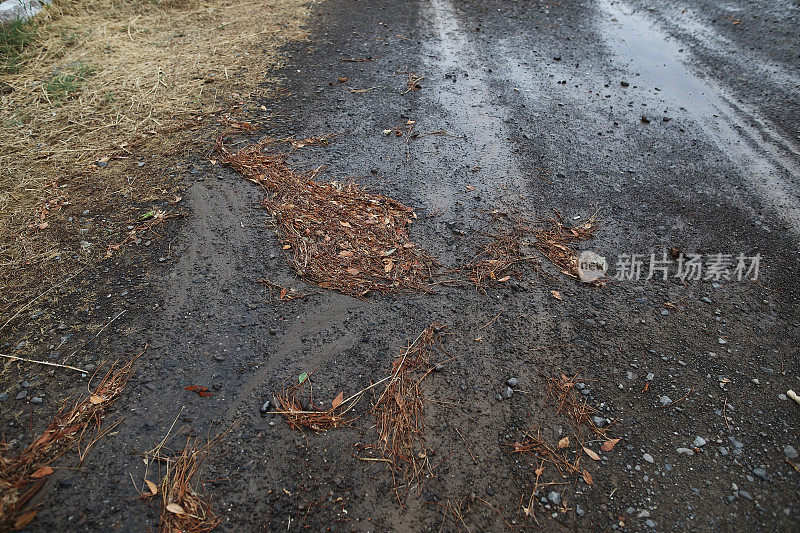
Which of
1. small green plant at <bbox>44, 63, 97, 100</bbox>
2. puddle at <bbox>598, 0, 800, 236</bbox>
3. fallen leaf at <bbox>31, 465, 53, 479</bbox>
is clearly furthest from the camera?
small green plant at <bbox>44, 63, 97, 100</bbox>

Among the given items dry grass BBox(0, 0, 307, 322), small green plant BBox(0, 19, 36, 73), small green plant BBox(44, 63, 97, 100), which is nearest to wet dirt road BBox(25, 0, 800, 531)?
dry grass BBox(0, 0, 307, 322)

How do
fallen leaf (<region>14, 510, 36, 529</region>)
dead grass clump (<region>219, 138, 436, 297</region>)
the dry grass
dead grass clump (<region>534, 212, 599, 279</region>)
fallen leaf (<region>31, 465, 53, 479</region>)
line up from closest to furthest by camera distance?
fallen leaf (<region>14, 510, 36, 529</region>) → fallen leaf (<region>31, 465, 53, 479</region>) → dead grass clump (<region>219, 138, 436, 297</region>) → dead grass clump (<region>534, 212, 599, 279</region>) → the dry grass

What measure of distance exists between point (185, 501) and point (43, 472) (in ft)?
2.17

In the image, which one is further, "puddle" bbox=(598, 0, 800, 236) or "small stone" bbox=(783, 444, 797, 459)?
"puddle" bbox=(598, 0, 800, 236)

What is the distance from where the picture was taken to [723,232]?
3.27 m

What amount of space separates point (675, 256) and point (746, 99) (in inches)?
110

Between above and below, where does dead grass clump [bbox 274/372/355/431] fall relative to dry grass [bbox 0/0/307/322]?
below

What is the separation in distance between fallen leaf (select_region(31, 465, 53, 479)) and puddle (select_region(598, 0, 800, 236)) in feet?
15.4

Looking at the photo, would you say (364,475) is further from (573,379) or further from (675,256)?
(675,256)

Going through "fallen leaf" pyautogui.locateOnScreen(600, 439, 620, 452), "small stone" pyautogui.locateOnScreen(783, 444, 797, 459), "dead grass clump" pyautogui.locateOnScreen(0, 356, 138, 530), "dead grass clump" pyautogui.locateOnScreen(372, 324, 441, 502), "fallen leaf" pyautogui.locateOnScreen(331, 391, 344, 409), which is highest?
"dead grass clump" pyautogui.locateOnScreen(0, 356, 138, 530)

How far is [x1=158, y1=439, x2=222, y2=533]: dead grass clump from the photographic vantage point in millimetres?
1880

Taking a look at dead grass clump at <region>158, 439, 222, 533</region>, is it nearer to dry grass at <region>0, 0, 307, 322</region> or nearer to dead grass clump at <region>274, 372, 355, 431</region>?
dead grass clump at <region>274, 372, 355, 431</region>

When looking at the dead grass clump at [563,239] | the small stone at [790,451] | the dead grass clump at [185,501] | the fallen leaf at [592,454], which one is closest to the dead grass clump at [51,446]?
the dead grass clump at [185,501]

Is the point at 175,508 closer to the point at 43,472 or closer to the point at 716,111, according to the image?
the point at 43,472
